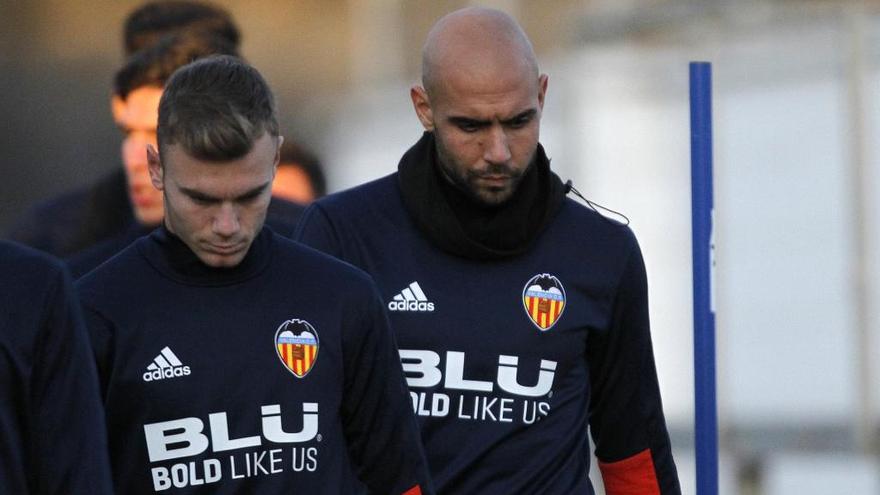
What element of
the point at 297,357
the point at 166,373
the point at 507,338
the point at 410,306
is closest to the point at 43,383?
the point at 166,373

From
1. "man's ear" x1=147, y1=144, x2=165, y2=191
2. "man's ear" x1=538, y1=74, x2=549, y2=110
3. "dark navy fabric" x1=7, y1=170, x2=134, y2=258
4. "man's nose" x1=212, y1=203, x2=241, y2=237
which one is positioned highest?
"man's ear" x1=538, y1=74, x2=549, y2=110

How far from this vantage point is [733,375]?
10594 millimetres

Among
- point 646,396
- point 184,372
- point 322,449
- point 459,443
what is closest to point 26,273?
point 184,372

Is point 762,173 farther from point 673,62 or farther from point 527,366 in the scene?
point 527,366

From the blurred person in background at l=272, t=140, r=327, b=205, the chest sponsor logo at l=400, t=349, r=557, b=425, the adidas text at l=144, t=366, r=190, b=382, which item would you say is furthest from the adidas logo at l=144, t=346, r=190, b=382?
the blurred person in background at l=272, t=140, r=327, b=205

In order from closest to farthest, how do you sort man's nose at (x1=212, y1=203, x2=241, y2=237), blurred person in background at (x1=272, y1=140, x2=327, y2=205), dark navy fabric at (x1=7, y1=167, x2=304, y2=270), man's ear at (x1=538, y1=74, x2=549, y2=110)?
man's nose at (x1=212, y1=203, x2=241, y2=237) < man's ear at (x1=538, y1=74, x2=549, y2=110) < dark navy fabric at (x1=7, y1=167, x2=304, y2=270) < blurred person in background at (x1=272, y1=140, x2=327, y2=205)

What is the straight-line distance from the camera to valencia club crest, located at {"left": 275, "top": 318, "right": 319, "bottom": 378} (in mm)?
3527

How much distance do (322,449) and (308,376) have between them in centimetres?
14

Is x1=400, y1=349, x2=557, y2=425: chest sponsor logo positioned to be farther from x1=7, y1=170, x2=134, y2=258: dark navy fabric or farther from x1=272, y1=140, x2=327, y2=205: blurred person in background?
x1=272, y1=140, x2=327, y2=205: blurred person in background

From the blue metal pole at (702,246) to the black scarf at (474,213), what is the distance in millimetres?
389

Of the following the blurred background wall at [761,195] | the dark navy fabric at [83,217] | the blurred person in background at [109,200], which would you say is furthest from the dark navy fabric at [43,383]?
the blurred background wall at [761,195]

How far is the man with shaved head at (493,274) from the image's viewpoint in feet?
13.4

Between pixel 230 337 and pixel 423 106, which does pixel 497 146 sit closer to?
pixel 423 106

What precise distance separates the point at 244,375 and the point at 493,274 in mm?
887
